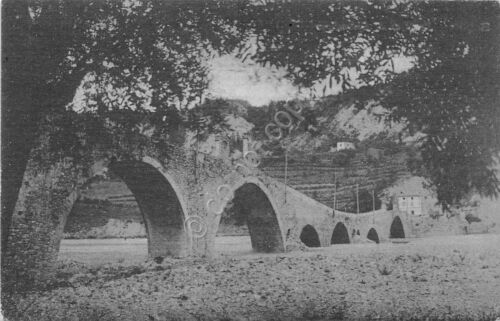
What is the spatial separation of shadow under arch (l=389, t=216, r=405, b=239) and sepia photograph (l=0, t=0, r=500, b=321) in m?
0.89

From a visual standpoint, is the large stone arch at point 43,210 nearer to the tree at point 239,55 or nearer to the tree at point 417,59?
the tree at point 239,55

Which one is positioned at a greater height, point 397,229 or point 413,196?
point 413,196

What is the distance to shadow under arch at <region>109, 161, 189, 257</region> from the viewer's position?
8.57 metres

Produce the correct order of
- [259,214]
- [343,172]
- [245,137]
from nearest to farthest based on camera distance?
[245,137]
[343,172]
[259,214]

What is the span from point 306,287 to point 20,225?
3.80 metres

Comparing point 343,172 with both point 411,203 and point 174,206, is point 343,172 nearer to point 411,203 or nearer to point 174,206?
point 411,203

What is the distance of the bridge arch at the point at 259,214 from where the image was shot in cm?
966

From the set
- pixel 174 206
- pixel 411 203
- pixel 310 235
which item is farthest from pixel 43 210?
pixel 310 235

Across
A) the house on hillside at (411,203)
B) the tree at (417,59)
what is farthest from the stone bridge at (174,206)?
the tree at (417,59)

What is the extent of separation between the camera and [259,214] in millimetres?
10969

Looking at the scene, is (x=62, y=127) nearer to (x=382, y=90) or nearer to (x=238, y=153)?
(x=238, y=153)

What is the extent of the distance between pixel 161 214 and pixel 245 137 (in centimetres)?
228

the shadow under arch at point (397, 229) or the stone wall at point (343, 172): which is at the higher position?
the stone wall at point (343, 172)

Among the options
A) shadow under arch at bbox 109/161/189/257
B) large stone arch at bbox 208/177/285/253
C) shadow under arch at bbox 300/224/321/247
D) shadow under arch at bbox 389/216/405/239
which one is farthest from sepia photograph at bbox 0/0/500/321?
shadow under arch at bbox 300/224/321/247
